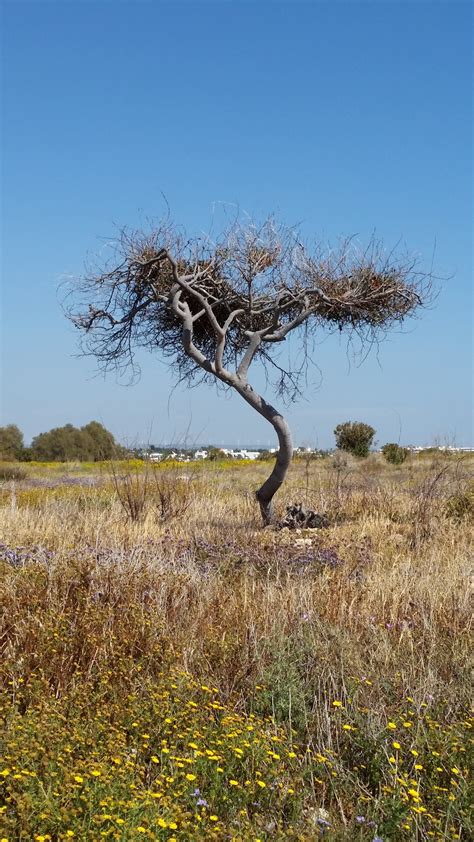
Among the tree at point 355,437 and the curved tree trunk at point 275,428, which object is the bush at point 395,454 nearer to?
the tree at point 355,437

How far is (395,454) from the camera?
28250mm

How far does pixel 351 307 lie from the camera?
11102 millimetres

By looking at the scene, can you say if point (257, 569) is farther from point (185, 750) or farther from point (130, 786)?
point (130, 786)

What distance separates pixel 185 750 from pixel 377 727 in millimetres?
1017

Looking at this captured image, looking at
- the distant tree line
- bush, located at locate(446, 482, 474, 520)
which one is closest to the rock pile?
bush, located at locate(446, 482, 474, 520)

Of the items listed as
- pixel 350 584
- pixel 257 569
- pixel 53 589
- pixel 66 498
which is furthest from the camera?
pixel 66 498

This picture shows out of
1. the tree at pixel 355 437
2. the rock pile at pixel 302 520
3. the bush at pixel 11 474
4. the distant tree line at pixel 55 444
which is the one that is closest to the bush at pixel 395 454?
the tree at pixel 355 437

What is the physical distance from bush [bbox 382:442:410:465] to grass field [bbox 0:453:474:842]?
20.4m

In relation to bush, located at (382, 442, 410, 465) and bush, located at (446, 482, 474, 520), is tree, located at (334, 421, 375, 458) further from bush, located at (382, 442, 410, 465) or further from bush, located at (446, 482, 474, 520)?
bush, located at (446, 482, 474, 520)

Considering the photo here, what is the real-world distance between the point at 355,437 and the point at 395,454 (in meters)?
2.02

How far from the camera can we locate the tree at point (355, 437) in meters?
29.4

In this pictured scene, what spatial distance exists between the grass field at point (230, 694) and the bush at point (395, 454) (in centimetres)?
2040

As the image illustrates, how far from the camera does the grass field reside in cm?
298

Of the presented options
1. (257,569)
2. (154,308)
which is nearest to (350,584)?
(257,569)
